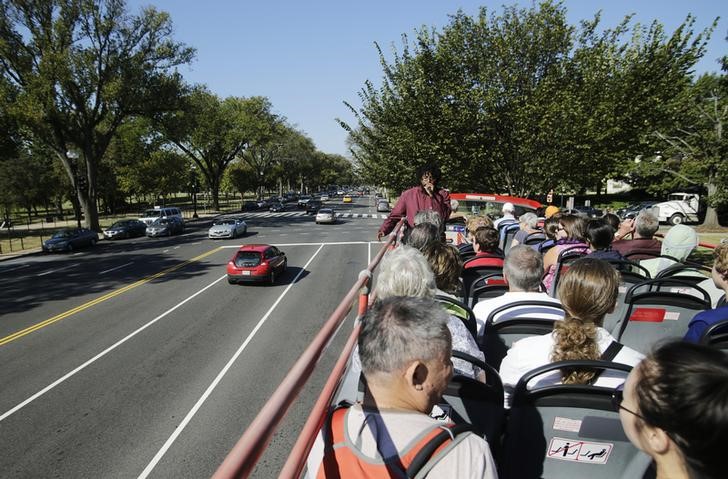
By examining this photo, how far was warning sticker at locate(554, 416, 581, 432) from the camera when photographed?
2121 millimetres

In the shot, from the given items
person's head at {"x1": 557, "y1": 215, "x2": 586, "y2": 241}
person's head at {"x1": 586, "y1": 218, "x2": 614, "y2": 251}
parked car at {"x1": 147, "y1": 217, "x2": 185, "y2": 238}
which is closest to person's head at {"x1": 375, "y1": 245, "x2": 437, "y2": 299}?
person's head at {"x1": 586, "y1": 218, "x2": 614, "y2": 251}

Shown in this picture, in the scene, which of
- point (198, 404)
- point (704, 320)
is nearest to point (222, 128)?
point (198, 404)

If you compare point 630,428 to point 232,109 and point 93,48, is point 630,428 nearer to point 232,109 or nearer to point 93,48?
point 93,48

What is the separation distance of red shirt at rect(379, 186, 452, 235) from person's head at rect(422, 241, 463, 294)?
2596 mm

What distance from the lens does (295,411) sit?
7.68 metres

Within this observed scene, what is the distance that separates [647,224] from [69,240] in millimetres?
32168

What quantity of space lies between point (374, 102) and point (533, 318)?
18.1 metres

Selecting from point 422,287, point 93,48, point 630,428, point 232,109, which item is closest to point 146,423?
point 422,287

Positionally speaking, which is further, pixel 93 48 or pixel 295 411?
pixel 93 48

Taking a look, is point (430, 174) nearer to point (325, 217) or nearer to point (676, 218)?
point (676, 218)

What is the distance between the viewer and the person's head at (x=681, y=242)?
5.72m

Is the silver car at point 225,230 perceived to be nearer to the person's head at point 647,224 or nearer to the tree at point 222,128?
the tree at point 222,128

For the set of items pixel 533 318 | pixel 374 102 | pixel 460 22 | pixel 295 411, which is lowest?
pixel 295 411

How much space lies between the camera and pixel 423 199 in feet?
21.2
